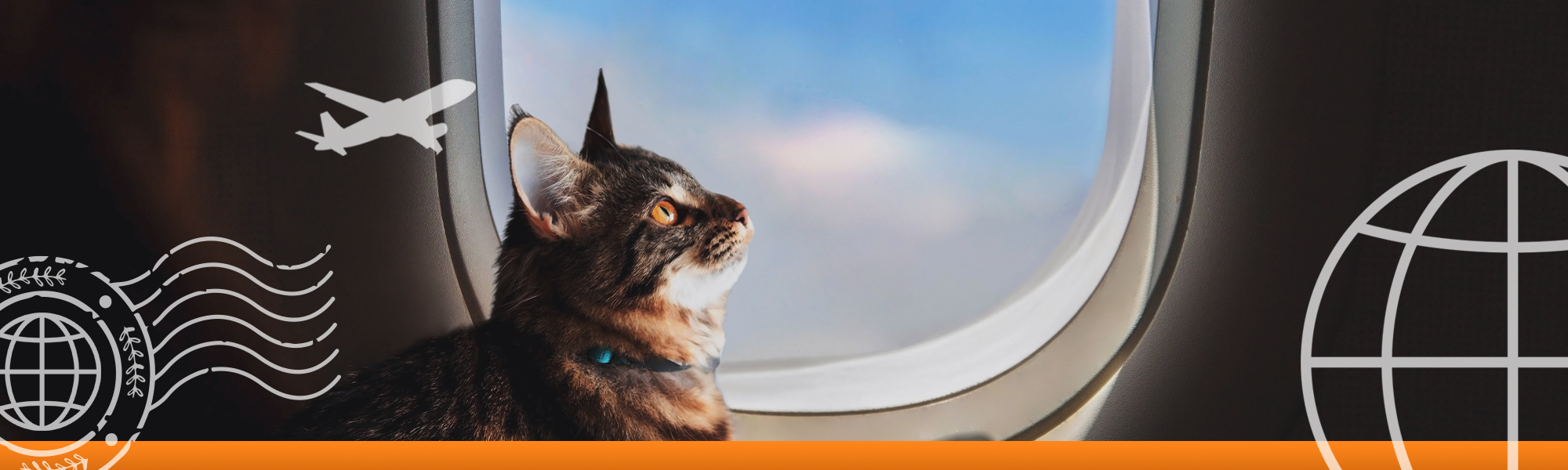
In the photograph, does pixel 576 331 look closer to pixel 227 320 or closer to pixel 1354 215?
pixel 227 320

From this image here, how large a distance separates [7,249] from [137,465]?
1.59 ft

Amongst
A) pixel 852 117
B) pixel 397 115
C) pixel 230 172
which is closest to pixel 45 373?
pixel 230 172

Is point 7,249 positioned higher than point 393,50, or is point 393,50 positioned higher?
point 393,50

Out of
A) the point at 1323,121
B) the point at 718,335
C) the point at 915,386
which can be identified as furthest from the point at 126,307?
the point at 1323,121

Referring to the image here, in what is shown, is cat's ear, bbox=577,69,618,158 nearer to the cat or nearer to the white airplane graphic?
the cat

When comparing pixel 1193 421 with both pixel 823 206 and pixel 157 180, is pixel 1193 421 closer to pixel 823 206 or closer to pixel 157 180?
pixel 823 206

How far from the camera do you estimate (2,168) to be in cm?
129

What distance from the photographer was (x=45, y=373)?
4.07 feet

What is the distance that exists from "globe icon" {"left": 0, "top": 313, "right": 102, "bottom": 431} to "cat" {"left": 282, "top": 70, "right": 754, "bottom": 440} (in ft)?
1.75

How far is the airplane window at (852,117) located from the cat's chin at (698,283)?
0.23 m

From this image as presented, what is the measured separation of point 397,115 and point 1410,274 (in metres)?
1.85

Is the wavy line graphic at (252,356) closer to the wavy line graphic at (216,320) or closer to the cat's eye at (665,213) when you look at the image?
the wavy line graphic at (216,320)

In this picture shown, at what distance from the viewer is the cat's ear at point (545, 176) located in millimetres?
995

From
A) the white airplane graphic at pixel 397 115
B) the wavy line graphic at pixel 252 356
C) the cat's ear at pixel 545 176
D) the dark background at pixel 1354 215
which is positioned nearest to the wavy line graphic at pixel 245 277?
the wavy line graphic at pixel 252 356
